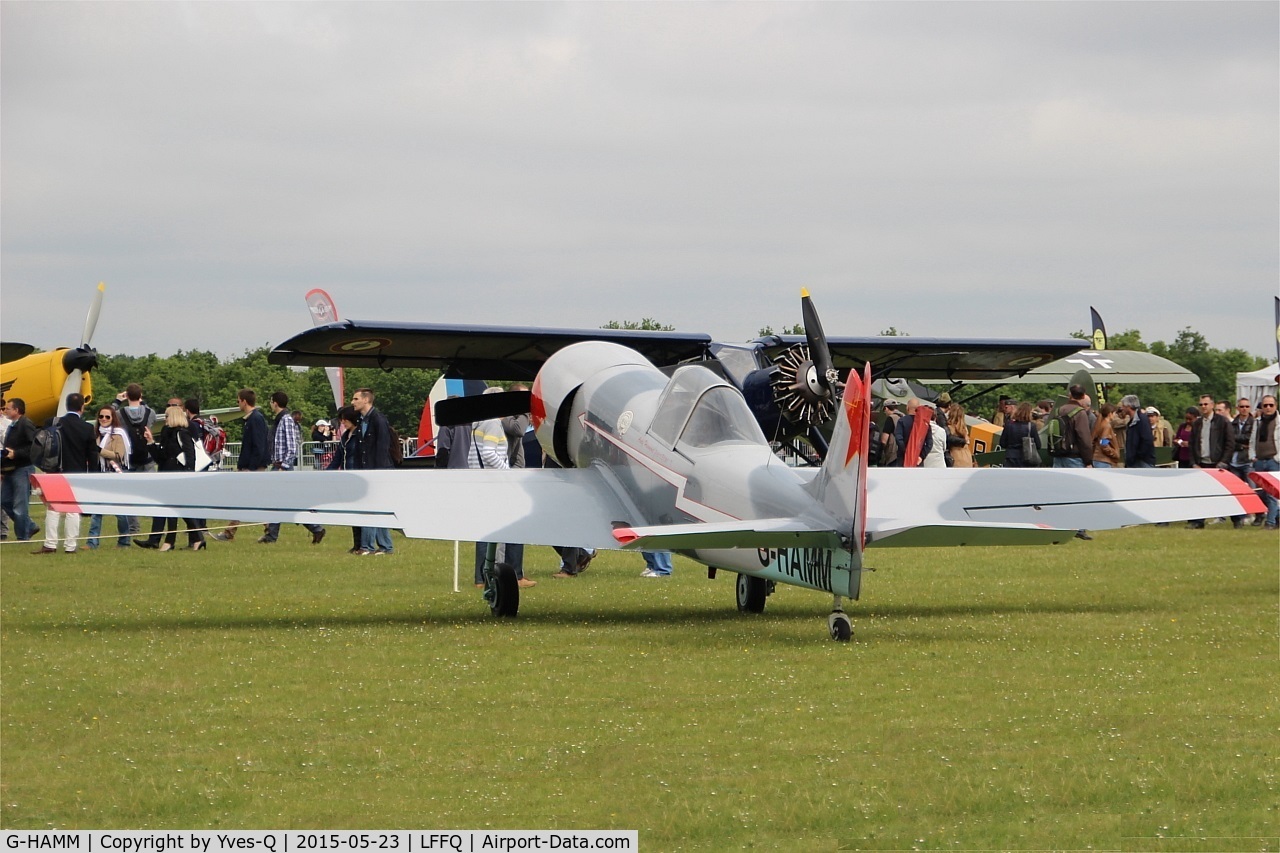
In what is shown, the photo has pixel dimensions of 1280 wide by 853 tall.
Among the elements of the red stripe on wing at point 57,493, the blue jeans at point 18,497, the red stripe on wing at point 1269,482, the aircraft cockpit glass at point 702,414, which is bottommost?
the blue jeans at point 18,497

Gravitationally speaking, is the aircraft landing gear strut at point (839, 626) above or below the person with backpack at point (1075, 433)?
below

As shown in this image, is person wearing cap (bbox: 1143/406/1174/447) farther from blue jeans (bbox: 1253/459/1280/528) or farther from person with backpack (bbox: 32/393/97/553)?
person with backpack (bbox: 32/393/97/553)

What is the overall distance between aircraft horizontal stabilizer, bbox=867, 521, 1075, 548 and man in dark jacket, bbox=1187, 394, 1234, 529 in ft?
45.1

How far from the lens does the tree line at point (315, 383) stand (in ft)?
280

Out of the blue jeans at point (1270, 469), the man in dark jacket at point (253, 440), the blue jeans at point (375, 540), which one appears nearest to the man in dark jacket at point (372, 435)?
the blue jeans at point (375, 540)

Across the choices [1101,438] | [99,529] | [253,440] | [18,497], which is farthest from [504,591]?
[1101,438]

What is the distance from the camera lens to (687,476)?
11.5m

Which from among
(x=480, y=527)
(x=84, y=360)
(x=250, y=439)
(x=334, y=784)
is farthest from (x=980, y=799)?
(x=84, y=360)

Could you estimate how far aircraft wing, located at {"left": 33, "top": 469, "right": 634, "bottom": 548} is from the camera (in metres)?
11.4

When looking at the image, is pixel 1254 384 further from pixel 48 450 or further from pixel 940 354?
pixel 48 450

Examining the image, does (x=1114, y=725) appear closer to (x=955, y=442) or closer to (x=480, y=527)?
(x=480, y=527)

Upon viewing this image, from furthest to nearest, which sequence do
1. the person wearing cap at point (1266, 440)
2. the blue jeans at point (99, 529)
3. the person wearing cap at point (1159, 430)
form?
the person wearing cap at point (1159, 430), the person wearing cap at point (1266, 440), the blue jeans at point (99, 529)

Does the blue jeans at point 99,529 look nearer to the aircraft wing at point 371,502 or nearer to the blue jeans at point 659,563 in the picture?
the blue jeans at point 659,563

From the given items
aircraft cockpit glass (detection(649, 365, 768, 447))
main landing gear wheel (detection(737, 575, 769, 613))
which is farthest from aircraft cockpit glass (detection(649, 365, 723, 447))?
main landing gear wheel (detection(737, 575, 769, 613))
